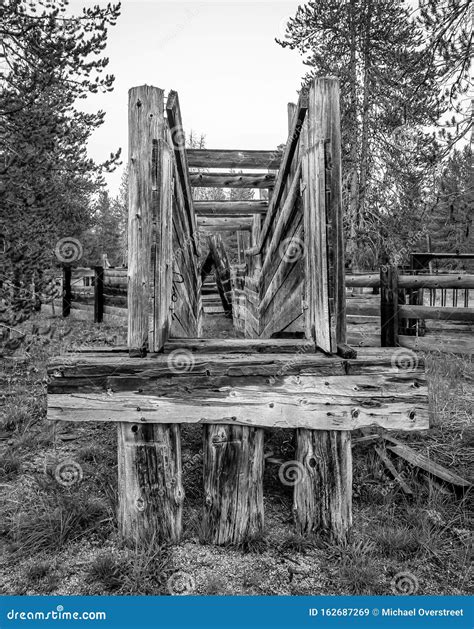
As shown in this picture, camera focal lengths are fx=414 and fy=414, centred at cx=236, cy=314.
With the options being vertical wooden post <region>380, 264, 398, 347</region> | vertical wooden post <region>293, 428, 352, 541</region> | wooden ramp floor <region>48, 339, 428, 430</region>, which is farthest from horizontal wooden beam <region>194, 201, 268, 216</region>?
vertical wooden post <region>293, 428, 352, 541</region>

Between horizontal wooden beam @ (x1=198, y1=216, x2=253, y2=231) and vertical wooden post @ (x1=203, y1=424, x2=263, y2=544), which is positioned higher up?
horizontal wooden beam @ (x1=198, y1=216, x2=253, y2=231)

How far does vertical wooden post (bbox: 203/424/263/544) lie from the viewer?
2.45 metres

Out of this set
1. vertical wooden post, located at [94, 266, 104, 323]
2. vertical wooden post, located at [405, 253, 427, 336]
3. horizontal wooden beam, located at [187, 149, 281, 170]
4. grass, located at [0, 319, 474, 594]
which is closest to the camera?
grass, located at [0, 319, 474, 594]

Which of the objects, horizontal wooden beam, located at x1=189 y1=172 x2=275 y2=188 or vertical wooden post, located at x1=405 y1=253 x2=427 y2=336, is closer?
horizontal wooden beam, located at x1=189 y1=172 x2=275 y2=188

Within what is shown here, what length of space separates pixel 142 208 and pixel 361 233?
14153mm

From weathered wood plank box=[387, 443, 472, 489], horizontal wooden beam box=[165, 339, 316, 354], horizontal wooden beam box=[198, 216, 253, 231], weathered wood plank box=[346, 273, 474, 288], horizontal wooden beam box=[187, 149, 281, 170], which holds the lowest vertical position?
weathered wood plank box=[387, 443, 472, 489]

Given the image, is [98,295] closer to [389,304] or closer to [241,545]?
[389,304]

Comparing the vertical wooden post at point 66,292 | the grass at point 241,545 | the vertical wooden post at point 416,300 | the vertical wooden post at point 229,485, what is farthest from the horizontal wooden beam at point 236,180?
Answer: the vertical wooden post at point 66,292

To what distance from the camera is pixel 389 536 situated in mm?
2406

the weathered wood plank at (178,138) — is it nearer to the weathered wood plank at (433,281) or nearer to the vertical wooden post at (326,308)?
the vertical wooden post at (326,308)

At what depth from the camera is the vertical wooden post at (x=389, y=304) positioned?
6.62m

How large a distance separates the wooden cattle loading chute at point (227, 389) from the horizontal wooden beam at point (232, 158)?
8.37 feet

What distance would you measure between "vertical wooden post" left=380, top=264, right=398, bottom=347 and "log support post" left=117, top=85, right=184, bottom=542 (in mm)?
4906

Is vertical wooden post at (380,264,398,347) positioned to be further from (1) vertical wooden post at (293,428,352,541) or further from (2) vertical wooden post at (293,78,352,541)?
(1) vertical wooden post at (293,428,352,541)
